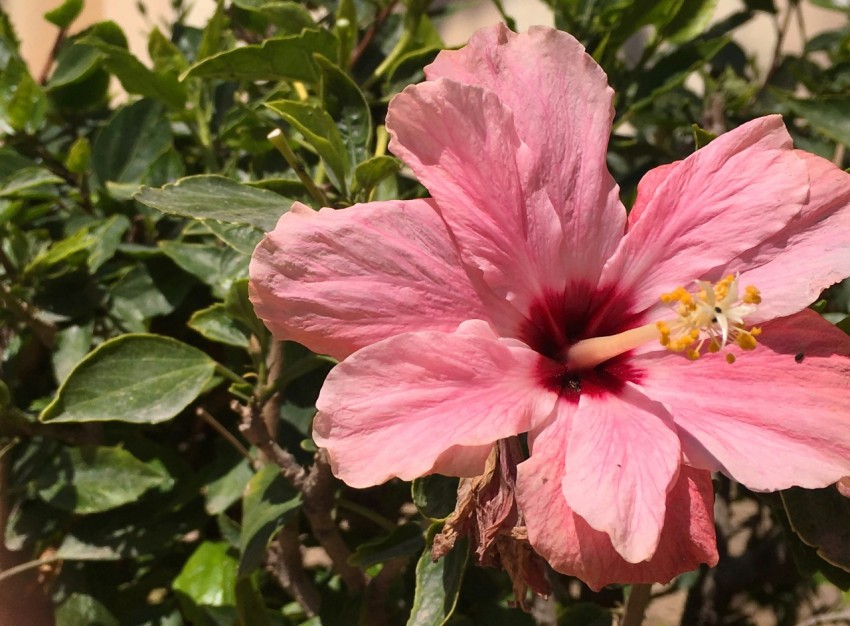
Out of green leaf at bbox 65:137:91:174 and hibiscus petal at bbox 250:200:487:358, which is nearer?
hibiscus petal at bbox 250:200:487:358

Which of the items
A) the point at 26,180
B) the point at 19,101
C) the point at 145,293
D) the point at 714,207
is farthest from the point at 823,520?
the point at 19,101

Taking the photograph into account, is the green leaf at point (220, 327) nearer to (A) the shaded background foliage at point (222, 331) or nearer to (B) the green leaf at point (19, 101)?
(A) the shaded background foliage at point (222, 331)

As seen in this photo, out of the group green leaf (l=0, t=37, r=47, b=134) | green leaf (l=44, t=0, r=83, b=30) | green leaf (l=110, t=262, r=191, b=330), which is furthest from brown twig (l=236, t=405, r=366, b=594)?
green leaf (l=44, t=0, r=83, b=30)

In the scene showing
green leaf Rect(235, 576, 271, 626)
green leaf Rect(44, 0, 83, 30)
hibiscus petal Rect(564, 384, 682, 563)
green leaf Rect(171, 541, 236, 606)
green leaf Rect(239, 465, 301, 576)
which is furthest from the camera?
green leaf Rect(44, 0, 83, 30)

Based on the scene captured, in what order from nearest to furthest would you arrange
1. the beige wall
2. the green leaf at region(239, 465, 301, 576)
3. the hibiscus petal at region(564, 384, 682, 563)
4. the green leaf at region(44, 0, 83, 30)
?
the hibiscus petal at region(564, 384, 682, 563)
the green leaf at region(239, 465, 301, 576)
the green leaf at region(44, 0, 83, 30)
the beige wall

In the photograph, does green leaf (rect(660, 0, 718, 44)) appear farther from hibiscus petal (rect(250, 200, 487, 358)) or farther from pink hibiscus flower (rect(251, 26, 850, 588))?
hibiscus petal (rect(250, 200, 487, 358))
